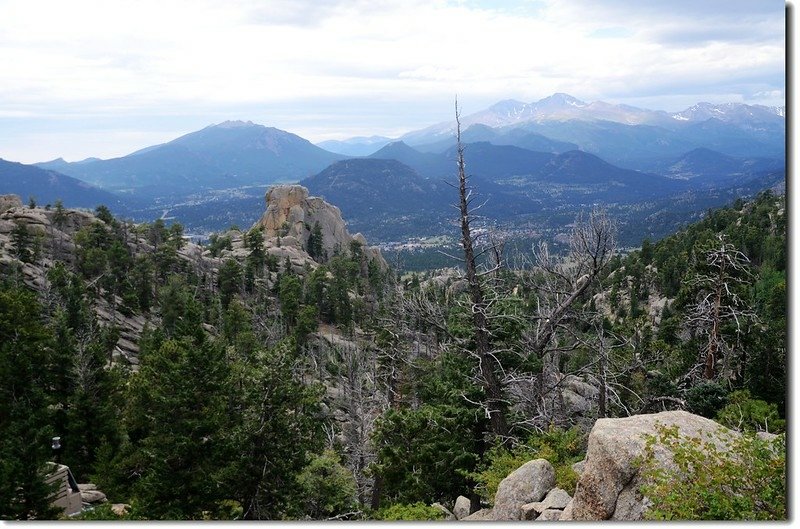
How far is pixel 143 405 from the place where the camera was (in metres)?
21.1

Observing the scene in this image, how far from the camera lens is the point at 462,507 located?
1163 centimetres

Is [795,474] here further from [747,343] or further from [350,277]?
[350,277]

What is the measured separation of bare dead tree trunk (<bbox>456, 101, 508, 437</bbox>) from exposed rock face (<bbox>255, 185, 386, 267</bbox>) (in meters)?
64.1

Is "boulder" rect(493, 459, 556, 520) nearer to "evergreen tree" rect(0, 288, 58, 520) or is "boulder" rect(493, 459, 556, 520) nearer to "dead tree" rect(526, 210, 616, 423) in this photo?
"dead tree" rect(526, 210, 616, 423)

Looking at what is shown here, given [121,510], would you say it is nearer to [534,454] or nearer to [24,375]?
[534,454]

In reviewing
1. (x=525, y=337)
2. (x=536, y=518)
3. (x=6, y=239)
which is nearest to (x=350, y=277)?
(x=6, y=239)

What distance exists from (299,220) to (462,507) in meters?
71.2

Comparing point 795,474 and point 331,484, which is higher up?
point 795,474

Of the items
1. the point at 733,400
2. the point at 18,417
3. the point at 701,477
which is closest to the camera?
the point at 701,477

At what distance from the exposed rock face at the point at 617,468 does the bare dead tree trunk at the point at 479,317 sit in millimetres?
3588

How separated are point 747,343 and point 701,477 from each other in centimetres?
1154

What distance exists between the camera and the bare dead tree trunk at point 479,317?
32.2 feet

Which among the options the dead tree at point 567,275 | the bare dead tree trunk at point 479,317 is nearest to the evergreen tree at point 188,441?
the bare dead tree trunk at point 479,317

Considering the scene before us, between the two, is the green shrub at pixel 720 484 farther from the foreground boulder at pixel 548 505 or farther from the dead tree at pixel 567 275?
the dead tree at pixel 567 275
